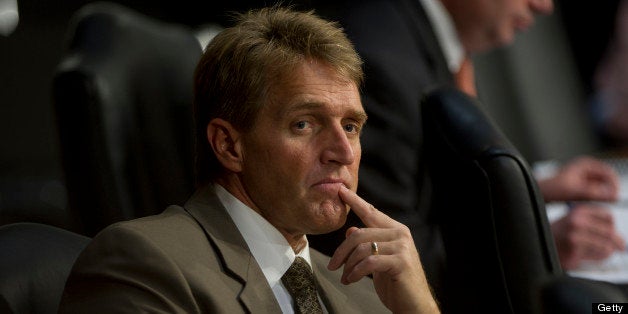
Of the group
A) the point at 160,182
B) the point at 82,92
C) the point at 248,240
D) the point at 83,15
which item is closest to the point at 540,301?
the point at 248,240

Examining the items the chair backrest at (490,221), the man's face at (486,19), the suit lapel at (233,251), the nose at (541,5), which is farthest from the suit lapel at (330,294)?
the nose at (541,5)

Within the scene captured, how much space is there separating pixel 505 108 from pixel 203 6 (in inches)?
34.6

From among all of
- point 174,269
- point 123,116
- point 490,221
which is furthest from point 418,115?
point 174,269

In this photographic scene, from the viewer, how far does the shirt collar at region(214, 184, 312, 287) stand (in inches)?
43.5

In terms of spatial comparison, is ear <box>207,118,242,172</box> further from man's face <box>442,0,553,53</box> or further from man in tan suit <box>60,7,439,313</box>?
man's face <box>442,0,553,53</box>

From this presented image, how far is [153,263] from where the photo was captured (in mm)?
961

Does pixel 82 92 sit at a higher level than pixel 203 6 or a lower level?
higher

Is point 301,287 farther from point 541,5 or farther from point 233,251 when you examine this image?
point 541,5

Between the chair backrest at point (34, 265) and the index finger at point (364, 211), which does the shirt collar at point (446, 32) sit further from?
the chair backrest at point (34, 265)

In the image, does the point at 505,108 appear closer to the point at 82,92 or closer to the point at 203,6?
the point at 203,6

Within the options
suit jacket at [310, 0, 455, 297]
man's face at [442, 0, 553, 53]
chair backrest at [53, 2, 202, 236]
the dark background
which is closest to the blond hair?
chair backrest at [53, 2, 202, 236]

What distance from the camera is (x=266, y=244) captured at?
1.11 m

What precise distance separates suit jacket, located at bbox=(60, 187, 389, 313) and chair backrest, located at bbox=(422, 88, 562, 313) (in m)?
0.36

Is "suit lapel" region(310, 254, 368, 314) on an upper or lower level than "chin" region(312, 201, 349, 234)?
lower
